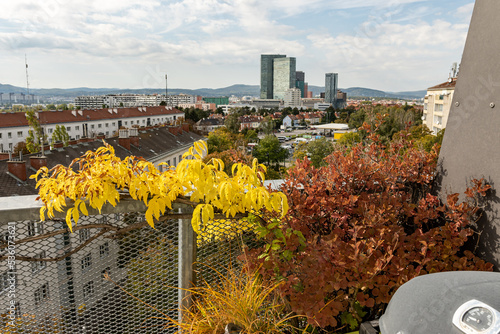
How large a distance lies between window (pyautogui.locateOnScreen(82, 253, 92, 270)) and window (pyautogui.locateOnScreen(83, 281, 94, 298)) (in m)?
0.10

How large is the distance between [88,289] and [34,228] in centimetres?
48

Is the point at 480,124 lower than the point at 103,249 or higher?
higher

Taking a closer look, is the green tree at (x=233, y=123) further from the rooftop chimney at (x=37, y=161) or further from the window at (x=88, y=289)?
the window at (x=88, y=289)

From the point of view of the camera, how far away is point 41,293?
199 centimetres

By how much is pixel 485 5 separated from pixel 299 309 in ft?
7.88

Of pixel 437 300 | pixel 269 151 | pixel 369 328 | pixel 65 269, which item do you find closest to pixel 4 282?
pixel 65 269

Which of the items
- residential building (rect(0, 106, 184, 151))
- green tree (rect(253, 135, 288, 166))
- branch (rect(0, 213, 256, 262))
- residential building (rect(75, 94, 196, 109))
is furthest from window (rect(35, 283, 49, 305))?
residential building (rect(75, 94, 196, 109))

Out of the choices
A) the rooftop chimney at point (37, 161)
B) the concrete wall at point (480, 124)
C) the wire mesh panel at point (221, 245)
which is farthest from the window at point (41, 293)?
the rooftop chimney at point (37, 161)

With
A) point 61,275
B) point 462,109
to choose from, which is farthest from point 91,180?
point 462,109

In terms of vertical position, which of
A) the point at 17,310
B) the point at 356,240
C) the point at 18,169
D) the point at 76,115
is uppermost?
the point at 356,240

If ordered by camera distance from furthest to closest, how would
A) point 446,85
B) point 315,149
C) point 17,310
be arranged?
point 446,85
point 315,149
point 17,310

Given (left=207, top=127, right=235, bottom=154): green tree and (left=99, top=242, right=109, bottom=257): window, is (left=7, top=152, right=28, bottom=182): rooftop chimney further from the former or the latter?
(left=207, top=127, right=235, bottom=154): green tree

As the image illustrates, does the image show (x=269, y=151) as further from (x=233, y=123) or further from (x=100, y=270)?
(x=100, y=270)

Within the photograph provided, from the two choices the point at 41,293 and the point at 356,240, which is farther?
the point at 356,240
